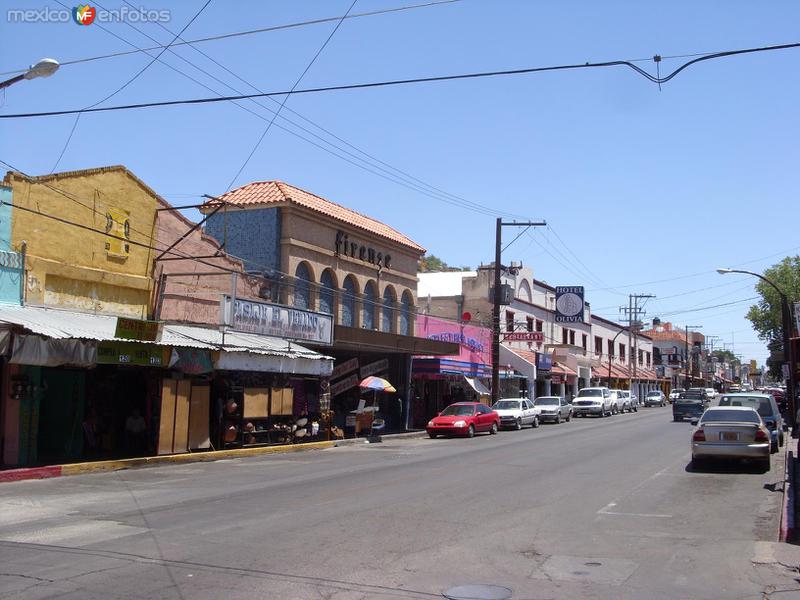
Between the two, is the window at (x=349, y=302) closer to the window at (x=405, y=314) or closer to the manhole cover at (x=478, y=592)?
the window at (x=405, y=314)

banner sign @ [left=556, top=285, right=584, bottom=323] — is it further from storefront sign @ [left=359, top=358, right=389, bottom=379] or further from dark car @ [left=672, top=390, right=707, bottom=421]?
storefront sign @ [left=359, top=358, right=389, bottom=379]

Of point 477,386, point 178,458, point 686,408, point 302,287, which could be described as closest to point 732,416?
point 178,458

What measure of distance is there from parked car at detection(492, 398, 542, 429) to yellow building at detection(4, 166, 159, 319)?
60.7 ft

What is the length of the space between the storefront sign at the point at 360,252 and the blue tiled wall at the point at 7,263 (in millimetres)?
14095

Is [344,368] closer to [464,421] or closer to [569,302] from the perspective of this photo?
[464,421]

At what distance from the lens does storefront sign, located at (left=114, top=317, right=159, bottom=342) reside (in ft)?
60.2

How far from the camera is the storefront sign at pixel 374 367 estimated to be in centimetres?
3388

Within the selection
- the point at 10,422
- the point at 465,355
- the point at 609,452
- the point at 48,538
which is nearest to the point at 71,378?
the point at 10,422

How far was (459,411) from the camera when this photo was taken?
105ft

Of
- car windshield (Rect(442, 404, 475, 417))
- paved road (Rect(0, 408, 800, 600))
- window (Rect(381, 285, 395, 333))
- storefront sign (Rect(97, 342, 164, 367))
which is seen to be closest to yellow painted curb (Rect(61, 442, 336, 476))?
paved road (Rect(0, 408, 800, 600))

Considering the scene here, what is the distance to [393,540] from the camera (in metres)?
9.64

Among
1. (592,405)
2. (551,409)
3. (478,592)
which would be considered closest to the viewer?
(478,592)

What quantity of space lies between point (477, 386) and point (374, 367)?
8918 millimetres

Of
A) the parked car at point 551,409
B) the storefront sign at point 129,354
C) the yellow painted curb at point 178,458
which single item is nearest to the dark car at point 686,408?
the parked car at point 551,409
